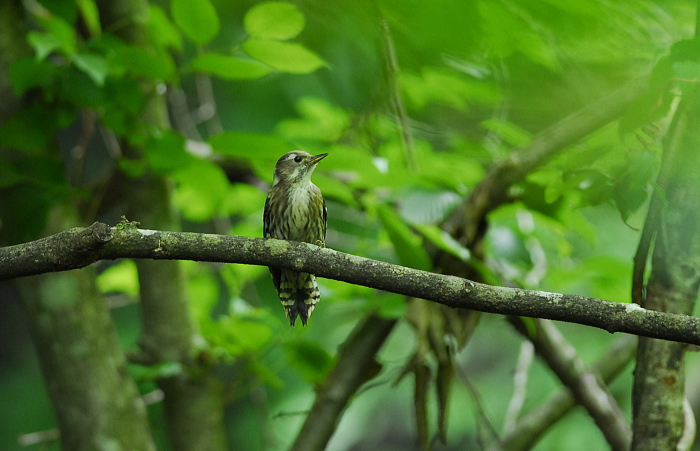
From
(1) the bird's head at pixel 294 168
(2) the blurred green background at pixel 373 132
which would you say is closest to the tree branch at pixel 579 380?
(2) the blurred green background at pixel 373 132

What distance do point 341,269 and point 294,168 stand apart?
1381 millimetres

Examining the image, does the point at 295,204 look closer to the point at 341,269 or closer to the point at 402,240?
the point at 402,240

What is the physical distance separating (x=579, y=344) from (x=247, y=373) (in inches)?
103

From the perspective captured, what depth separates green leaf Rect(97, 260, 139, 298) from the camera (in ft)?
10.8

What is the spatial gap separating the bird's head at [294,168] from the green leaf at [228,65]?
65 cm

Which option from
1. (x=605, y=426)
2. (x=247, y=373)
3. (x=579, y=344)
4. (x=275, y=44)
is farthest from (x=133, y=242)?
(x=579, y=344)

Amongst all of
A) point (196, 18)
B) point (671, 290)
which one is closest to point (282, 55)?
point (196, 18)

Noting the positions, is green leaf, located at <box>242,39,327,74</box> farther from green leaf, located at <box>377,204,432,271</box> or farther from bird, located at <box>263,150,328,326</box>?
bird, located at <box>263,150,328,326</box>

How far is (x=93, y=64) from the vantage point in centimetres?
209

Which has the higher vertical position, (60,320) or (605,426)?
(60,320)

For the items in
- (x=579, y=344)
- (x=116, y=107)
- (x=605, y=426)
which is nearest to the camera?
(x=116, y=107)

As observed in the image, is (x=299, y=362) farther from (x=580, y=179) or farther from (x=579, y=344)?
(x=579, y=344)

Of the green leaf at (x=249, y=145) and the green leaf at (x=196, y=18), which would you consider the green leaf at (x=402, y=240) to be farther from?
the green leaf at (x=196, y=18)

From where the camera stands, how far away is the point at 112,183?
10.6 ft
